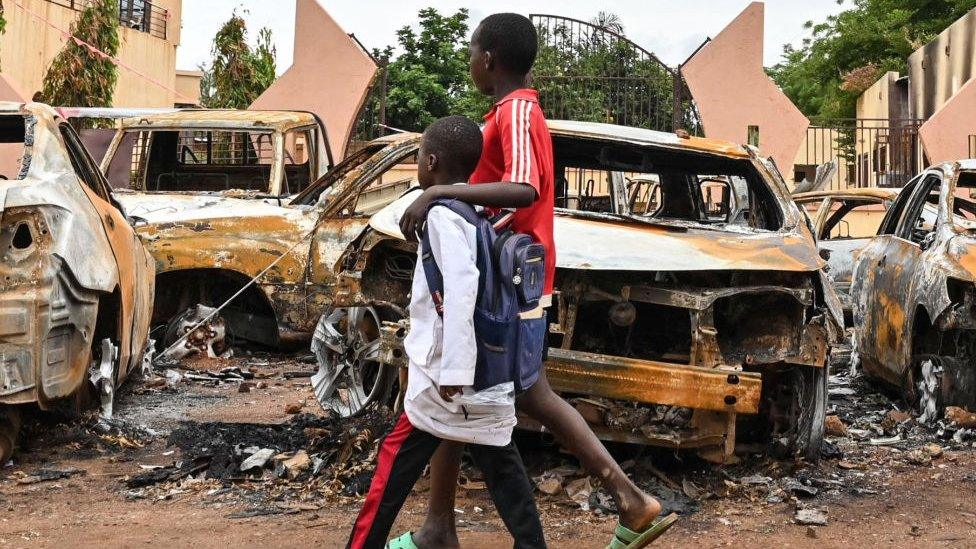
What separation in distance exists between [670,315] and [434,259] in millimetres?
2349

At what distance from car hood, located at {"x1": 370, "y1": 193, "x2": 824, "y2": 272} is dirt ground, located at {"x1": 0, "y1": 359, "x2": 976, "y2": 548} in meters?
0.93

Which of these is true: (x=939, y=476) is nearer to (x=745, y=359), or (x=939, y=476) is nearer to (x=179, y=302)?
(x=745, y=359)

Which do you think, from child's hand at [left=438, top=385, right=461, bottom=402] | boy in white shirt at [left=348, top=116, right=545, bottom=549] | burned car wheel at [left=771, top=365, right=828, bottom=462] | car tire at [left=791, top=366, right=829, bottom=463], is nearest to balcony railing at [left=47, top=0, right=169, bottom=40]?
burned car wheel at [left=771, top=365, right=828, bottom=462]

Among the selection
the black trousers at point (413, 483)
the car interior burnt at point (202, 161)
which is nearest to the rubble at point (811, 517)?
the black trousers at point (413, 483)

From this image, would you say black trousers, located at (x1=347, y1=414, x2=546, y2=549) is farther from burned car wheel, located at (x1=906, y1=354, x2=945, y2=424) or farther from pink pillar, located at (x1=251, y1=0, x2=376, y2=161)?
pink pillar, located at (x1=251, y1=0, x2=376, y2=161)

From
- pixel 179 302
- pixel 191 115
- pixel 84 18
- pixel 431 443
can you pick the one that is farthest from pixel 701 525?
Answer: pixel 84 18

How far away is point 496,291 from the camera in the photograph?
3.51 meters

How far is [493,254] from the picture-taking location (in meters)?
3.55

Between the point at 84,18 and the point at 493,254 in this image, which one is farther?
the point at 84,18

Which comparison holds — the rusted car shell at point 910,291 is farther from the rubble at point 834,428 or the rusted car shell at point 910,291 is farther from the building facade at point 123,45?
the building facade at point 123,45

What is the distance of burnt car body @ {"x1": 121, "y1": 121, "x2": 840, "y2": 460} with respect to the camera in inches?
191

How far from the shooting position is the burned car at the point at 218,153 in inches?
391

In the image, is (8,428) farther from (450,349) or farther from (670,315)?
(670,315)

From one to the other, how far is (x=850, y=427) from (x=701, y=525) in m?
2.68
